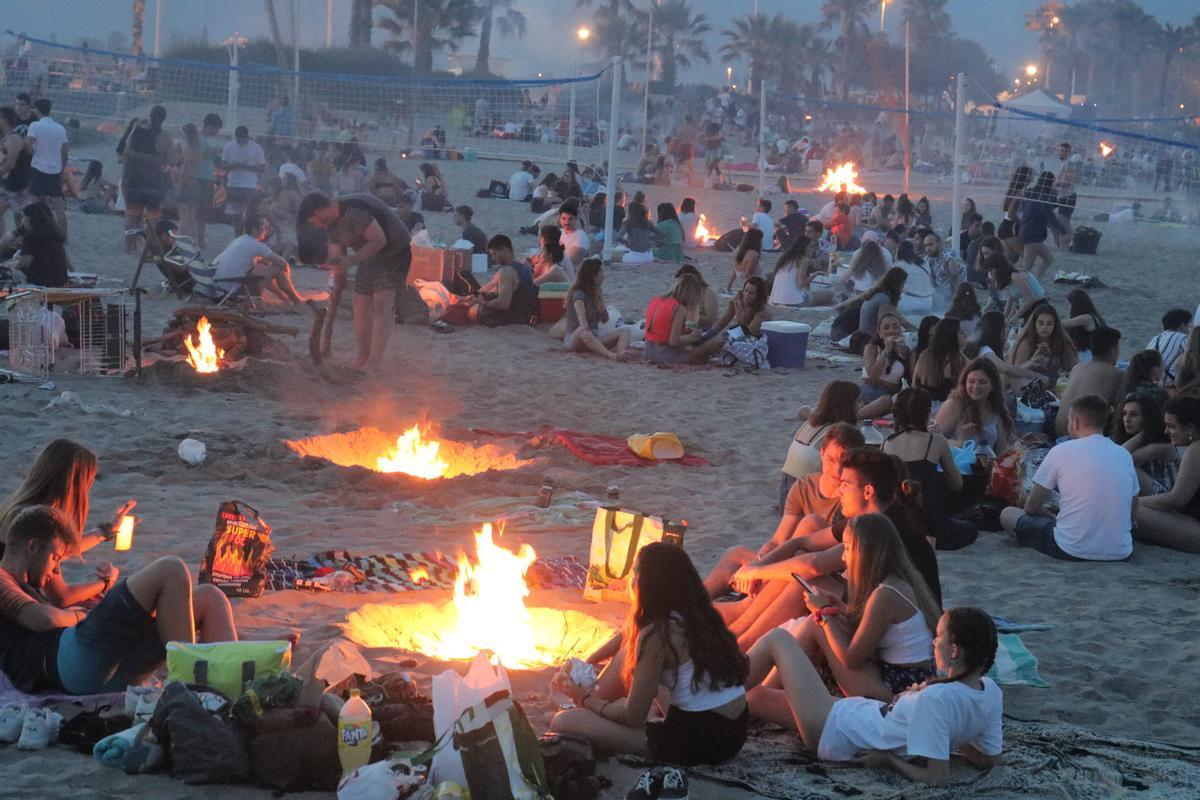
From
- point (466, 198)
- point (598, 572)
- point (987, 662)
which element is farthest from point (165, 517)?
point (466, 198)

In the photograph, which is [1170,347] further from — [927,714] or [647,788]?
[647,788]

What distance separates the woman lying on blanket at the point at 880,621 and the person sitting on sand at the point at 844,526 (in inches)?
12.5

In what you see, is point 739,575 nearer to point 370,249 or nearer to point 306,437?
point 306,437

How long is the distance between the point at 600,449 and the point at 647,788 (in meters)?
5.28

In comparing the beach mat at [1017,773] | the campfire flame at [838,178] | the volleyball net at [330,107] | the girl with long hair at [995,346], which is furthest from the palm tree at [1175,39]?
the beach mat at [1017,773]

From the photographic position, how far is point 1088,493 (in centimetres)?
723

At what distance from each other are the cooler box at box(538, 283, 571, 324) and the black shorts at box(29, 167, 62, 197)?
610 cm

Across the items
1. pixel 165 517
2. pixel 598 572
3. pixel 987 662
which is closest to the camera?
pixel 987 662

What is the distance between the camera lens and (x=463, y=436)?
9.59m

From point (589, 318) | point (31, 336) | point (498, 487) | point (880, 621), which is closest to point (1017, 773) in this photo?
point (880, 621)

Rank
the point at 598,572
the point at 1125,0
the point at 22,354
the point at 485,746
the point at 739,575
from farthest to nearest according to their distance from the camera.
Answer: the point at 1125,0, the point at 22,354, the point at 598,572, the point at 739,575, the point at 485,746

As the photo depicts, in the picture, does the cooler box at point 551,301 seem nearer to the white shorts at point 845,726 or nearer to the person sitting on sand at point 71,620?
the person sitting on sand at point 71,620

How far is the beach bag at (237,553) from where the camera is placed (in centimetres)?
598

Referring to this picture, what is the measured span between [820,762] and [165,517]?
4151mm
